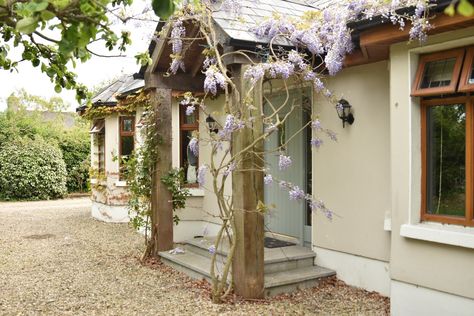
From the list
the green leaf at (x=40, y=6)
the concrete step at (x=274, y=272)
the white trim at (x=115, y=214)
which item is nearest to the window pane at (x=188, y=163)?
the concrete step at (x=274, y=272)

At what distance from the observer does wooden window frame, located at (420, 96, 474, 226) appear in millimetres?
4902

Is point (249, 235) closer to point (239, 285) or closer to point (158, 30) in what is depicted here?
point (239, 285)

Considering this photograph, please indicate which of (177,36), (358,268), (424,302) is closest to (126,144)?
(177,36)

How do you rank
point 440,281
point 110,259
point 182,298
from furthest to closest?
point 110,259
point 182,298
point 440,281

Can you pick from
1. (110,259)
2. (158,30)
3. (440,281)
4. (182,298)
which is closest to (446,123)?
(440,281)

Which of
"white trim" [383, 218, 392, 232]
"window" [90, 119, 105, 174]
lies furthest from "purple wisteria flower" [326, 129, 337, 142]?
"window" [90, 119, 105, 174]

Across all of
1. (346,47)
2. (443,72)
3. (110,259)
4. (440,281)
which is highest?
(346,47)

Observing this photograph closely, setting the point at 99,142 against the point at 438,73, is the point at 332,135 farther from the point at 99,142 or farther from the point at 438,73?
the point at 99,142

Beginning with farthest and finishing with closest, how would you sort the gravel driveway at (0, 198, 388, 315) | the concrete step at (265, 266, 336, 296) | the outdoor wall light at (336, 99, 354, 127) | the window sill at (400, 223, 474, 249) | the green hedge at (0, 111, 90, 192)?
the green hedge at (0, 111, 90, 192)
the outdoor wall light at (336, 99, 354, 127)
the concrete step at (265, 266, 336, 296)
the gravel driveway at (0, 198, 388, 315)
the window sill at (400, 223, 474, 249)

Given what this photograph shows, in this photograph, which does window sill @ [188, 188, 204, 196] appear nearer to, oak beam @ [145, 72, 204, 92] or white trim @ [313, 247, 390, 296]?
oak beam @ [145, 72, 204, 92]

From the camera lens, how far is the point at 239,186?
5.98 meters

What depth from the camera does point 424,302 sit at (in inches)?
203

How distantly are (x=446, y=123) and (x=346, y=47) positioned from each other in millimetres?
1537

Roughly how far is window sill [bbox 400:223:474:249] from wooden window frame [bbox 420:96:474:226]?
8 cm
